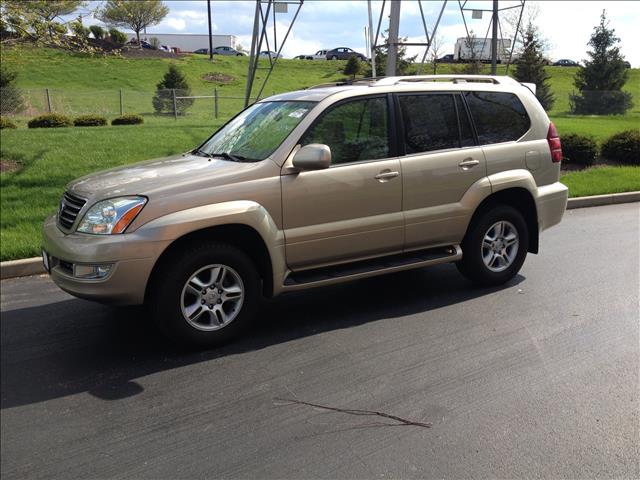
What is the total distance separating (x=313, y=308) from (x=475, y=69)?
97.5 feet

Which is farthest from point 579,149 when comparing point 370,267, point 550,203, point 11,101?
point 11,101

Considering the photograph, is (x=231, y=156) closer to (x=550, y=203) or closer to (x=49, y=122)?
(x=550, y=203)

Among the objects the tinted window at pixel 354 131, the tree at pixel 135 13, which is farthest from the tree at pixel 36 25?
the tree at pixel 135 13

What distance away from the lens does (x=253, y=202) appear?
427 cm

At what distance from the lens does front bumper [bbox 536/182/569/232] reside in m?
5.72

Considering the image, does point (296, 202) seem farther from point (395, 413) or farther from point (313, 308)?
point (395, 413)

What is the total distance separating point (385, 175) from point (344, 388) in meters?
1.91

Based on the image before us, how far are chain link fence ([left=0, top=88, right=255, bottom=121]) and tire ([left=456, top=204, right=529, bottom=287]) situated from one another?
19808mm

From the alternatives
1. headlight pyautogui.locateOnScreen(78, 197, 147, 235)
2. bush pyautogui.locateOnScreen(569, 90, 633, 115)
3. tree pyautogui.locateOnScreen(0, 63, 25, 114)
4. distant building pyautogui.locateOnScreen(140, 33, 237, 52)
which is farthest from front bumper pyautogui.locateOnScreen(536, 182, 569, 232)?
distant building pyautogui.locateOnScreen(140, 33, 237, 52)

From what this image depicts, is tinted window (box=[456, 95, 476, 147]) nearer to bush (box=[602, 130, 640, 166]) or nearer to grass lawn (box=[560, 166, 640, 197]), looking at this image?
grass lawn (box=[560, 166, 640, 197])

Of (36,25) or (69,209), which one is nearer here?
(69,209)

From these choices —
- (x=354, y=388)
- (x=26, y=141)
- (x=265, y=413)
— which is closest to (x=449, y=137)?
(x=354, y=388)

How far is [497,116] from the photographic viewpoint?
5605 mm

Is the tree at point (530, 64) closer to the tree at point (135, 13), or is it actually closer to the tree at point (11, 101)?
the tree at point (11, 101)
